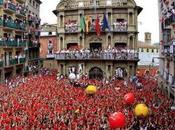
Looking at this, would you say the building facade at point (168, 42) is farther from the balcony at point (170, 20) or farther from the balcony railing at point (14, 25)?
the balcony railing at point (14, 25)

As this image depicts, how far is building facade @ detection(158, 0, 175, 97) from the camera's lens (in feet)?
99.9

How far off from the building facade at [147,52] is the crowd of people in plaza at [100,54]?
1080 inches

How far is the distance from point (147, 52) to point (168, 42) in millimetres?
50315

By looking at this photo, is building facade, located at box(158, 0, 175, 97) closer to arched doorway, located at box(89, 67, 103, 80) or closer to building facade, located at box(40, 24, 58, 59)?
arched doorway, located at box(89, 67, 103, 80)

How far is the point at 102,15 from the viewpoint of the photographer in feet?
153

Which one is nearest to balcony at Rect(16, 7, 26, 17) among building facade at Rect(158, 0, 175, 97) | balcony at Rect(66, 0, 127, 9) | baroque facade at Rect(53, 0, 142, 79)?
baroque facade at Rect(53, 0, 142, 79)

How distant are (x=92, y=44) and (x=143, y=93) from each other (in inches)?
751

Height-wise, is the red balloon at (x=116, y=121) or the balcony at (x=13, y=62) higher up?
the balcony at (x=13, y=62)

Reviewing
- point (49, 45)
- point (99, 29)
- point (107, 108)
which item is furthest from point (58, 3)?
point (107, 108)

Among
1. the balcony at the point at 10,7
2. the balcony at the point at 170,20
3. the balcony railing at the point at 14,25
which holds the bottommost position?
the balcony at the point at 170,20

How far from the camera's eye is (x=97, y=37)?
46938 mm

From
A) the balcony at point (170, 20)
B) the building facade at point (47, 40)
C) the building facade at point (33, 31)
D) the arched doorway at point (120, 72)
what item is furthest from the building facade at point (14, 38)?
the balcony at point (170, 20)

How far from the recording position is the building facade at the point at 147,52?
75.1 m

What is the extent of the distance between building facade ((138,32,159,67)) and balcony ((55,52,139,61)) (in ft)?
90.1
